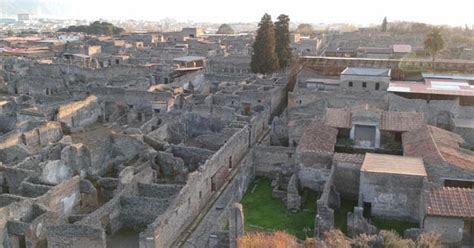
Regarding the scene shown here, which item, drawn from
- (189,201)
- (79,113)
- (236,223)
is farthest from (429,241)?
(79,113)

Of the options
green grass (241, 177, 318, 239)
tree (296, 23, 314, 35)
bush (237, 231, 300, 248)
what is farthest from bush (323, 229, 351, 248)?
tree (296, 23, 314, 35)

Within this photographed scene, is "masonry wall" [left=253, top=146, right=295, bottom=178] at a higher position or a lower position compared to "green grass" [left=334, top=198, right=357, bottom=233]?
higher

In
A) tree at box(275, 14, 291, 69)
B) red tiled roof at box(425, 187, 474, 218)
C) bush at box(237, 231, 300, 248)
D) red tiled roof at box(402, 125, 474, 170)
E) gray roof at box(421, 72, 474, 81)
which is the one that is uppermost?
tree at box(275, 14, 291, 69)

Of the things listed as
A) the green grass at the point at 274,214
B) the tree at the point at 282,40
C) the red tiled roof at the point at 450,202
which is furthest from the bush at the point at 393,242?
the tree at the point at 282,40

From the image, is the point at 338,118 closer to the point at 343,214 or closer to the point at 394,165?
the point at 394,165

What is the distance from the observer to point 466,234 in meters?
16.3

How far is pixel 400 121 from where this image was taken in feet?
79.4

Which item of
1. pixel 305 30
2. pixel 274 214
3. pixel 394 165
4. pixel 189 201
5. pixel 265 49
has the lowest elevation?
pixel 274 214

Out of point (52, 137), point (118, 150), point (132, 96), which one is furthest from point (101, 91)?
point (118, 150)

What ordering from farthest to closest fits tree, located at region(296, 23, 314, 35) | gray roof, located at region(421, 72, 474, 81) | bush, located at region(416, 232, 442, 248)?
tree, located at region(296, 23, 314, 35)
gray roof, located at region(421, 72, 474, 81)
bush, located at region(416, 232, 442, 248)

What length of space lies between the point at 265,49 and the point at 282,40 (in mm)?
3203

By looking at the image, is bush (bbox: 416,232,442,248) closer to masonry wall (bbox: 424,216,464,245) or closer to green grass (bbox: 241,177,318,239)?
masonry wall (bbox: 424,216,464,245)

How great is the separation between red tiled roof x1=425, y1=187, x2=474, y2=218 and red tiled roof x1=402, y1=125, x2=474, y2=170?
2.46m

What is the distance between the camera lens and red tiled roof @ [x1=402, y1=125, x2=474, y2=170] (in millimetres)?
19656
